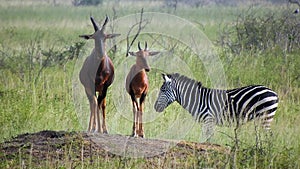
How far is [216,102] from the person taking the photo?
26.1ft

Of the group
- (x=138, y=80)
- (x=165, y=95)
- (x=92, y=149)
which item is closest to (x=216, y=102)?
(x=165, y=95)

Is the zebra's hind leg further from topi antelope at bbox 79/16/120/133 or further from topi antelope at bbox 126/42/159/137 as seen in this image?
topi antelope at bbox 79/16/120/133

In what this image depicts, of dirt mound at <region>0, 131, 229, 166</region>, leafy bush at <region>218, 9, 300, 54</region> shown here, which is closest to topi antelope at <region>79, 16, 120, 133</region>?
dirt mound at <region>0, 131, 229, 166</region>

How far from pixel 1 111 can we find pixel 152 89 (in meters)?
2.14

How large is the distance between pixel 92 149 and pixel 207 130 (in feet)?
6.39

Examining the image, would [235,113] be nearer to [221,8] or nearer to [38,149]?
[38,149]

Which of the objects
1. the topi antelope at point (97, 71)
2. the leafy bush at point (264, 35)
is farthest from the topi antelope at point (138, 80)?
the leafy bush at point (264, 35)

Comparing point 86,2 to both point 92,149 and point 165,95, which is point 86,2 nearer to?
point 165,95

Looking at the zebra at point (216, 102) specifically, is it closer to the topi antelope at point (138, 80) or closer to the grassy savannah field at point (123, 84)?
Answer: the grassy savannah field at point (123, 84)

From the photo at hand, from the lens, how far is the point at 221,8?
22.7 meters

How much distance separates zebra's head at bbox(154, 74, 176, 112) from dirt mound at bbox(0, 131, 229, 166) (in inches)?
54.2

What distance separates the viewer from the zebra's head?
25.2 feet

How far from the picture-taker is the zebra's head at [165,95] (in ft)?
25.2

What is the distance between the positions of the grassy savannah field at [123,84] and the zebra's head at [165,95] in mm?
105
